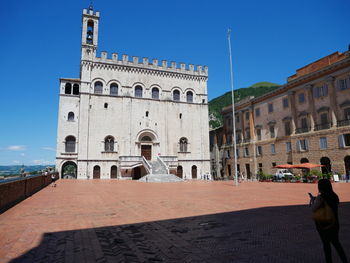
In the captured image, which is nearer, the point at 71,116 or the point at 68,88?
the point at 71,116

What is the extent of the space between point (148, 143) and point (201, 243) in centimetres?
3239

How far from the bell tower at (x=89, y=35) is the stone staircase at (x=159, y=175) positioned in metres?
18.7

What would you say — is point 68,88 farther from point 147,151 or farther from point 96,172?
point 147,151

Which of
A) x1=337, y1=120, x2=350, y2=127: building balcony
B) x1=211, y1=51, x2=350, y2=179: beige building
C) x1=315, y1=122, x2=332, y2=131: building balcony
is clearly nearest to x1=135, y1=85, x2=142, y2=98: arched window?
x1=211, y1=51, x2=350, y2=179: beige building

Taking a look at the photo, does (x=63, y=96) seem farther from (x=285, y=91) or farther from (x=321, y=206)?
(x=321, y=206)

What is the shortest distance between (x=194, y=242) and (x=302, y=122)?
32.2m

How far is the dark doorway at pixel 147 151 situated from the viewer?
3772 centimetres

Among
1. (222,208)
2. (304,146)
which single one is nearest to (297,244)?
(222,208)

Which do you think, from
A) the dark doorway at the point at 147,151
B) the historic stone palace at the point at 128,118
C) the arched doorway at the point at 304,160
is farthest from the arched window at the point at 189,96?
the arched doorway at the point at 304,160

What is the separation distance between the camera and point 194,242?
5711 millimetres

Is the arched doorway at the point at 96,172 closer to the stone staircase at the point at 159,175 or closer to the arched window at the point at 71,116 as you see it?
the stone staircase at the point at 159,175

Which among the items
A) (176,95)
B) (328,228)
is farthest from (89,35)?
(328,228)

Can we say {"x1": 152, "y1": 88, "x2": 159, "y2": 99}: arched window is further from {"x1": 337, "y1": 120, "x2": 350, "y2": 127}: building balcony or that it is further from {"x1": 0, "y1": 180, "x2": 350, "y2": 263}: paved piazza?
{"x1": 0, "y1": 180, "x2": 350, "y2": 263}: paved piazza

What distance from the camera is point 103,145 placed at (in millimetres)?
35312
